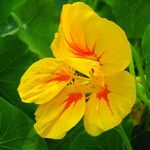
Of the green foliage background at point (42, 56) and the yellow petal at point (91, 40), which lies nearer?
the yellow petal at point (91, 40)

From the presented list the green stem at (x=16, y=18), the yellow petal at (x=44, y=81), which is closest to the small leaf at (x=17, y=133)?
the yellow petal at (x=44, y=81)

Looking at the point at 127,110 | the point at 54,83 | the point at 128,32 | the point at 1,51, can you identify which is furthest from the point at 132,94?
the point at 1,51

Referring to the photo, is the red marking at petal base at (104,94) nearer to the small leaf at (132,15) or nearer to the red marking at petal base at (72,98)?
the red marking at petal base at (72,98)

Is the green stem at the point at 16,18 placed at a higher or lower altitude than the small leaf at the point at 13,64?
higher

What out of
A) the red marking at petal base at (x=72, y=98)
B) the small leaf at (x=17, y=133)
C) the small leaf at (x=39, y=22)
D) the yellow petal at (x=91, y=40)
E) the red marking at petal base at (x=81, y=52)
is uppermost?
the yellow petal at (x=91, y=40)

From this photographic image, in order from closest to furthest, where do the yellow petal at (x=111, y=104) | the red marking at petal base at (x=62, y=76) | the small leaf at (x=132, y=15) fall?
the yellow petal at (x=111, y=104), the red marking at petal base at (x=62, y=76), the small leaf at (x=132, y=15)

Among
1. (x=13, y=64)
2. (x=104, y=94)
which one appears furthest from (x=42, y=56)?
(x=104, y=94)

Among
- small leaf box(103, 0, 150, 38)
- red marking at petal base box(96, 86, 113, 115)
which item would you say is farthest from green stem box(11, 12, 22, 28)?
red marking at petal base box(96, 86, 113, 115)
